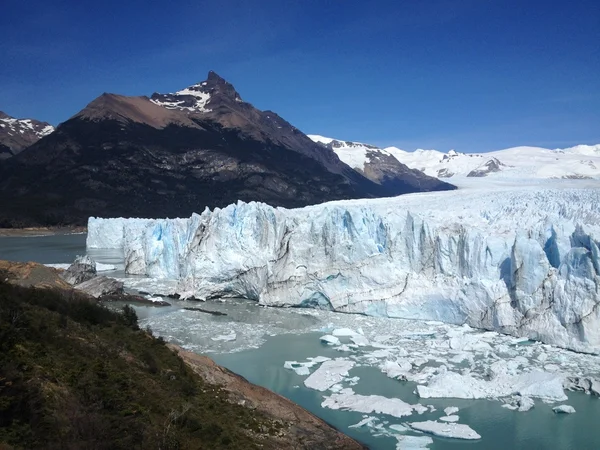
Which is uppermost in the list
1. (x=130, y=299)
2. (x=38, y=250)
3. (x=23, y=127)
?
(x=23, y=127)

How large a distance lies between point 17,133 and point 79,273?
376 ft

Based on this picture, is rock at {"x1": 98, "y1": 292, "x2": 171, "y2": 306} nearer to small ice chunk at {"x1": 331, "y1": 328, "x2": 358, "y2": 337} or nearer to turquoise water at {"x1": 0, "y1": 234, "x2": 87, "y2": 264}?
small ice chunk at {"x1": 331, "y1": 328, "x2": 358, "y2": 337}

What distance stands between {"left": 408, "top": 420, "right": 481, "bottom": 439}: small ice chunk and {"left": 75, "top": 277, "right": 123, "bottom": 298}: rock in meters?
12.9

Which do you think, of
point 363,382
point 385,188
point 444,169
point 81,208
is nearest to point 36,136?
point 81,208

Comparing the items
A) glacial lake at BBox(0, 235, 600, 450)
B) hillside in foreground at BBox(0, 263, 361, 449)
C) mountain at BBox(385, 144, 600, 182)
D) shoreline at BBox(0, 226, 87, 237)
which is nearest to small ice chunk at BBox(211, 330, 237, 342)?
glacial lake at BBox(0, 235, 600, 450)

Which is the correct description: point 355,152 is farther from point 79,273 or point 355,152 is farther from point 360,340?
point 360,340

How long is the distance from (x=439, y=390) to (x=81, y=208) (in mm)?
62133

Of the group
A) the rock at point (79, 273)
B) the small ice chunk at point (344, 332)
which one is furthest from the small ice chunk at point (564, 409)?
the rock at point (79, 273)

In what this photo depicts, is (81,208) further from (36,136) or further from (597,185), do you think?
(36,136)

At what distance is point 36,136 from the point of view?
121m

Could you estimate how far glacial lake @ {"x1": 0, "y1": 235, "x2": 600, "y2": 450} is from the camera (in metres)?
8.10

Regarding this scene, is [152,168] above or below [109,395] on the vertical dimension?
above

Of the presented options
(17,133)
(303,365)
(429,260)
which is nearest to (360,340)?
(303,365)

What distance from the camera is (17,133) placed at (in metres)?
117
